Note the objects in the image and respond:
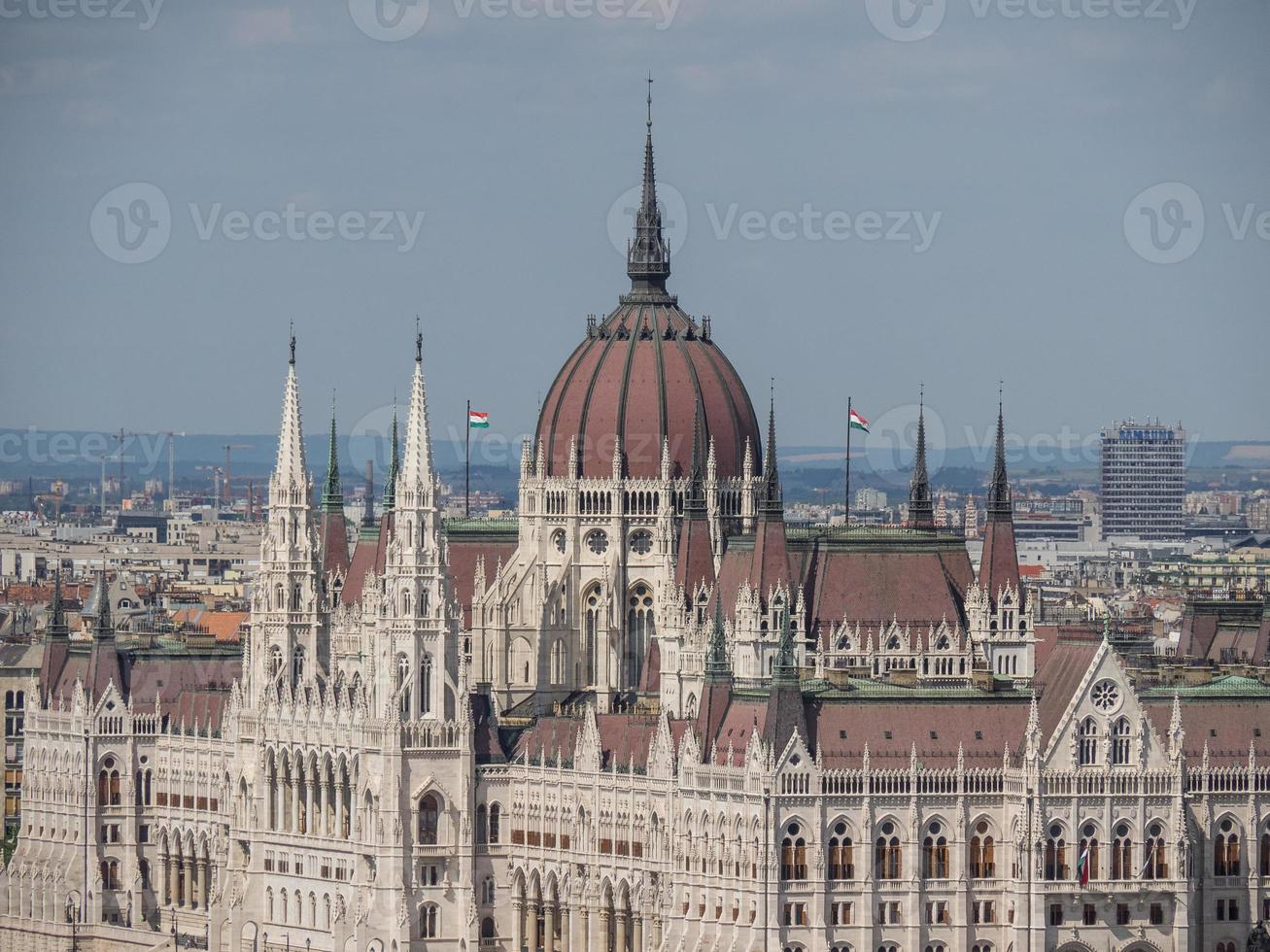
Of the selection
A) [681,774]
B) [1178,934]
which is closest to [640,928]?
[681,774]

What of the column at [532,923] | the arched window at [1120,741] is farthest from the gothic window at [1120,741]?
the column at [532,923]

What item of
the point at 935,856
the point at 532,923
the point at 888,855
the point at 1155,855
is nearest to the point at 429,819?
the point at 532,923

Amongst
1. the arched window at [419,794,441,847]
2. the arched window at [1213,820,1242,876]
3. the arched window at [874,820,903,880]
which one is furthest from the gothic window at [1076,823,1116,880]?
the arched window at [419,794,441,847]

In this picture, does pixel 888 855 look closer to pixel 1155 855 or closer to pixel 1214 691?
pixel 1155 855

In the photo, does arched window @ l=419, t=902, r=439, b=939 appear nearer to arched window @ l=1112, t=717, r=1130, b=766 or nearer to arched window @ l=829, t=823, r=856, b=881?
arched window @ l=829, t=823, r=856, b=881

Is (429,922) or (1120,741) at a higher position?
(1120,741)

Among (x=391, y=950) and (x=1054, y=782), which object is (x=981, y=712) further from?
(x=391, y=950)
